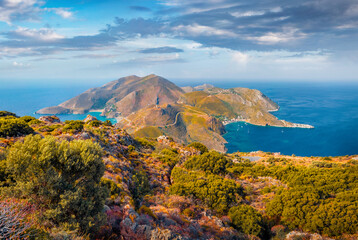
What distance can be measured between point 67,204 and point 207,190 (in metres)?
19.3

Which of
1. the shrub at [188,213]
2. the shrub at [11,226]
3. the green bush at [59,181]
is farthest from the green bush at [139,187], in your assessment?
the shrub at [11,226]

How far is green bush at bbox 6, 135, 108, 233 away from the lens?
1012 centimetres

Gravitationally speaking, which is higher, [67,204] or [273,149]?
[67,204]

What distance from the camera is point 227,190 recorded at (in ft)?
86.2

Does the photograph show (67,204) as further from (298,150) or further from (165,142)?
(298,150)

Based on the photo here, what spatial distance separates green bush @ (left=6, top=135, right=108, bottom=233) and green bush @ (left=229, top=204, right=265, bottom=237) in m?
15.6

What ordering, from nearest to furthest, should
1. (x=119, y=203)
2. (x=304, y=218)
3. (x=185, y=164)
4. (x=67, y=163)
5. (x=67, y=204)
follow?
(x=67, y=204)
(x=67, y=163)
(x=119, y=203)
(x=304, y=218)
(x=185, y=164)

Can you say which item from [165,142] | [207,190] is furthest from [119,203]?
[165,142]

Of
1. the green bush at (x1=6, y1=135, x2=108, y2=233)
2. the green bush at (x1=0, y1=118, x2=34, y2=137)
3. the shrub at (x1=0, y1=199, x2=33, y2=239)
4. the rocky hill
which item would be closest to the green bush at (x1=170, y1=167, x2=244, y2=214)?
the rocky hill

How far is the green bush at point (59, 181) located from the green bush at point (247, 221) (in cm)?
1563

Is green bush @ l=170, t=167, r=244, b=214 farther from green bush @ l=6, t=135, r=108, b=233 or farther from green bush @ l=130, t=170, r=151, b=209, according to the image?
green bush @ l=6, t=135, r=108, b=233

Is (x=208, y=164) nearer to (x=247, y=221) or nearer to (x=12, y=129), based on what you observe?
(x=247, y=221)

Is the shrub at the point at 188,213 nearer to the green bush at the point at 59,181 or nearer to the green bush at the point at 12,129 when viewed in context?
the green bush at the point at 59,181

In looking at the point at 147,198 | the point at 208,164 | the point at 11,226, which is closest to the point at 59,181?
the point at 11,226
